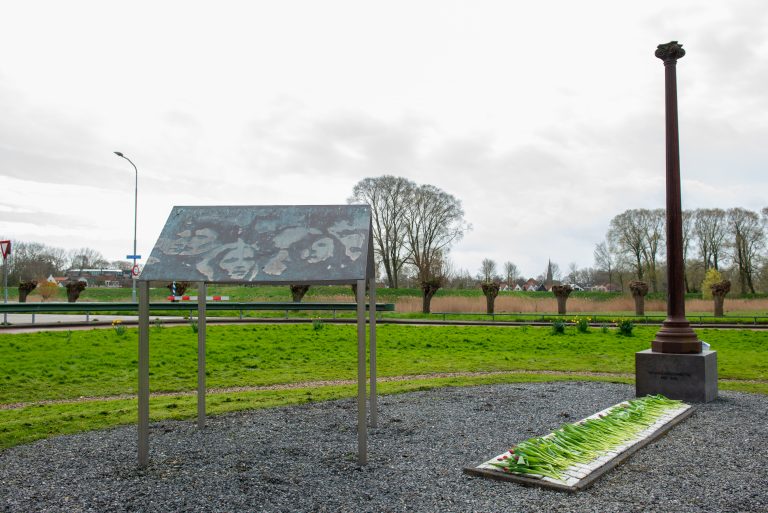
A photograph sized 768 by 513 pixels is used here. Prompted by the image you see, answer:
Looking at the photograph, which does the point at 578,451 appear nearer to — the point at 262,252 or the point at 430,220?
the point at 262,252

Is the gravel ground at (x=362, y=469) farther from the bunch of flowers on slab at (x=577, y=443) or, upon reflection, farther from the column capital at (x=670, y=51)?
the column capital at (x=670, y=51)

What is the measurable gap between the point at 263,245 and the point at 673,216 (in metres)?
6.60

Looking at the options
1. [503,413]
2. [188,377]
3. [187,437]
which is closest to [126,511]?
[187,437]

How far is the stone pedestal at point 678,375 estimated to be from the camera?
8.62 m

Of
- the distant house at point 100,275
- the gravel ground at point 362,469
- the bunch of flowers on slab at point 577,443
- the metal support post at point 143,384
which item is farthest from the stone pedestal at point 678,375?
the distant house at point 100,275

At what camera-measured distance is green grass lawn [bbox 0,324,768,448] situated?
8641mm

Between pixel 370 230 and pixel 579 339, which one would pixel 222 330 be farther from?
pixel 370 230

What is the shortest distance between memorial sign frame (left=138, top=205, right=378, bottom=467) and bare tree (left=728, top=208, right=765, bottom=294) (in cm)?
5068

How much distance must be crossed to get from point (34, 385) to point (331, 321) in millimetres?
12119

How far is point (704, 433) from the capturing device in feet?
22.1

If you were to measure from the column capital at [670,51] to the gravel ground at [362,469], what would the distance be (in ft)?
17.7

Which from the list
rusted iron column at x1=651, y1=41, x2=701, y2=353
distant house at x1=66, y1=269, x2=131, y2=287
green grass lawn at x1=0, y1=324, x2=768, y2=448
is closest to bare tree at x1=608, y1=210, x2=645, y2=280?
green grass lawn at x1=0, y1=324, x2=768, y2=448

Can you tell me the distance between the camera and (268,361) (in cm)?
1375

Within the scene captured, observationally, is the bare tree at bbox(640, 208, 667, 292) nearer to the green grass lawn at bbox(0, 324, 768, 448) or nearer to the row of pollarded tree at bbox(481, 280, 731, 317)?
the row of pollarded tree at bbox(481, 280, 731, 317)
